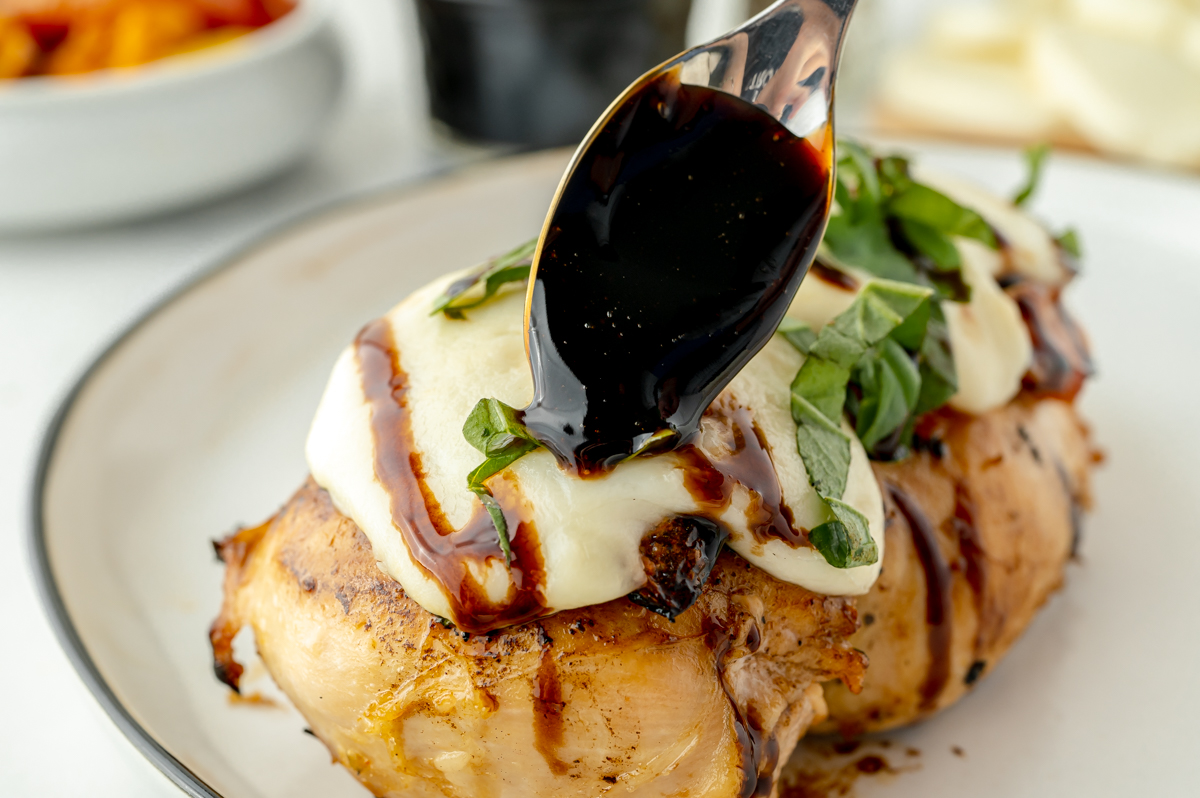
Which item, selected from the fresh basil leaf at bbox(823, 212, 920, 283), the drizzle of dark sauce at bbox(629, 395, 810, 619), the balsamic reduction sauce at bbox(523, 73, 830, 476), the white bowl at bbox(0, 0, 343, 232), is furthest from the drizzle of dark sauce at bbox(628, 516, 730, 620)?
the white bowl at bbox(0, 0, 343, 232)

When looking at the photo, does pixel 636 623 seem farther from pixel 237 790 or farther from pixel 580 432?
pixel 237 790

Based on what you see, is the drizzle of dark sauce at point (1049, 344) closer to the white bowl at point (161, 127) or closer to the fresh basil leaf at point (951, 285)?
the fresh basil leaf at point (951, 285)

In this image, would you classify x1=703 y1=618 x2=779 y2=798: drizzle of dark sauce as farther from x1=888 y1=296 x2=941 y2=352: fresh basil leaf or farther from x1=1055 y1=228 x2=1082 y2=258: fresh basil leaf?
x1=1055 y1=228 x2=1082 y2=258: fresh basil leaf

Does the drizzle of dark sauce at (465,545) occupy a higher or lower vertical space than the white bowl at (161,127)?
higher

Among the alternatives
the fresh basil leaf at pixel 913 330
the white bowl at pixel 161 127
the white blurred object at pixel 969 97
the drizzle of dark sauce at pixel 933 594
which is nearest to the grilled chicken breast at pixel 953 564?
the drizzle of dark sauce at pixel 933 594

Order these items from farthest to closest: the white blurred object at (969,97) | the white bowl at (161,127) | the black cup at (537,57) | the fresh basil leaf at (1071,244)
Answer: the white blurred object at (969,97) → the black cup at (537,57) → the white bowl at (161,127) → the fresh basil leaf at (1071,244)

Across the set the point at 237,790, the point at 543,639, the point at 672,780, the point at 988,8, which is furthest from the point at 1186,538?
the point at 988,8
